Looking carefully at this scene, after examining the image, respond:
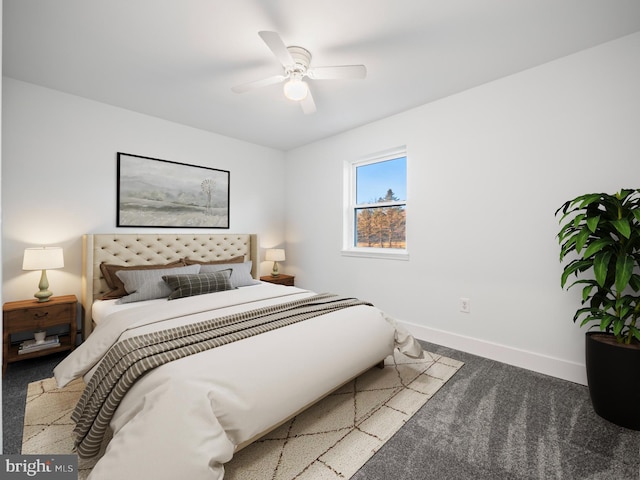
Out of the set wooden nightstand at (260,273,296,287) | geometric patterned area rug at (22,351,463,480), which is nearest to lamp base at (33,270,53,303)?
geometric patterned area rug at (22,351,463,480)

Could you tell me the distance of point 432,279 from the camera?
3205 mm

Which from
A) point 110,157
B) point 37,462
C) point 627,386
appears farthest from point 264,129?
point 627,386

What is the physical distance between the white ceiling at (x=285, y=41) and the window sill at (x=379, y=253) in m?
1.67

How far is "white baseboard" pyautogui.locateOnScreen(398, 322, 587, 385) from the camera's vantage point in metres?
2.36

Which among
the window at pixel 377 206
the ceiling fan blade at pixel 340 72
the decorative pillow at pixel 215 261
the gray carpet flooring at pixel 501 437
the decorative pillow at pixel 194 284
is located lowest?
the gray carpet flooring at pixel 501 437

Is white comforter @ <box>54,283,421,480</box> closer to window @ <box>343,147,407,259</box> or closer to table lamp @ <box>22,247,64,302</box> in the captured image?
table lamp @ <box>22,247,64,302</box>

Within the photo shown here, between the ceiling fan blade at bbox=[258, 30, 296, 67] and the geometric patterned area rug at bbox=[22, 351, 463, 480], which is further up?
the ceiling fan blade at bbox=[258, 30, 296, 67]

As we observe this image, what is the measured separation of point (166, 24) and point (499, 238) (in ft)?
10.3

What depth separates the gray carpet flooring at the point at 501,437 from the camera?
4.93 ft

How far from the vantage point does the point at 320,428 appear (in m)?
1.81

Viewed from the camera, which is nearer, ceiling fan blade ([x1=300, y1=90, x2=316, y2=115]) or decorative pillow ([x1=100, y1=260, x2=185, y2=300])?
ceiling fan blade ([x1=300, y1=90, x2=316, y2=115])

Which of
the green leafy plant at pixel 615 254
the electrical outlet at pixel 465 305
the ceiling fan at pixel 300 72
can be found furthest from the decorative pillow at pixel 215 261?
the green leafy plant at pixel 615 254

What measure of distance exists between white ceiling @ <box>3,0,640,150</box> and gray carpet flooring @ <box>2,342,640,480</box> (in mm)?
2589

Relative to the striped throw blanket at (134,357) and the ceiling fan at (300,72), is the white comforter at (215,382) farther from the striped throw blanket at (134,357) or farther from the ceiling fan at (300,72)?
the ceiling fan at (300,72)
